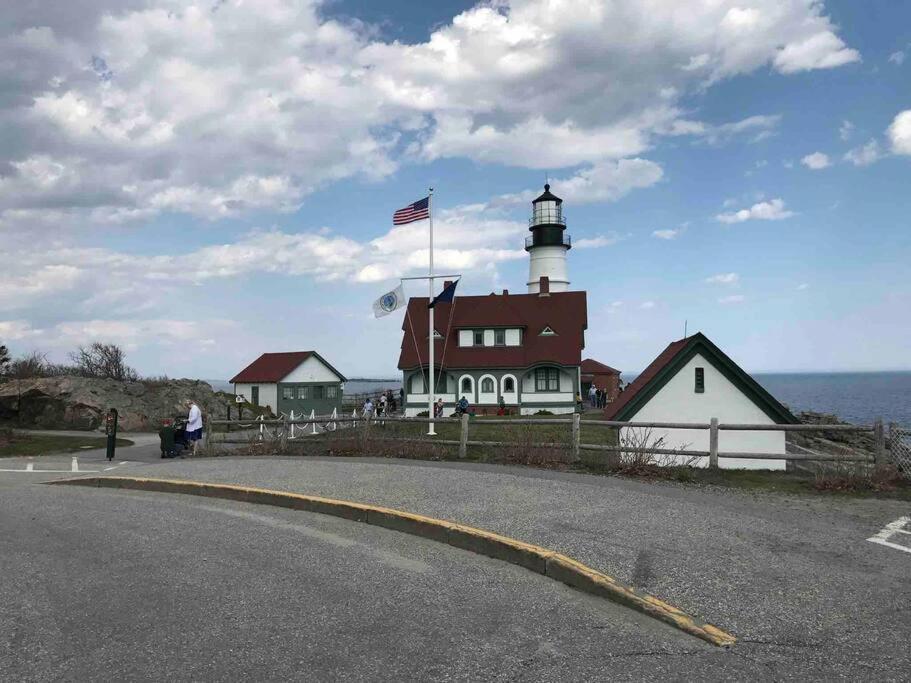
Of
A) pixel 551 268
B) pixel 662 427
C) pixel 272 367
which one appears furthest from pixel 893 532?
pixel 272 367

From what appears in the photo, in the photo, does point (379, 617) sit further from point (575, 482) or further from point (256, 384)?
point (256, 384)

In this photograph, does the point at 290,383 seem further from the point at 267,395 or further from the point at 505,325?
the point at 505,325

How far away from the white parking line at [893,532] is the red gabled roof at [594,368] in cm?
5664

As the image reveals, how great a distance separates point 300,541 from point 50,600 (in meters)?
2.93

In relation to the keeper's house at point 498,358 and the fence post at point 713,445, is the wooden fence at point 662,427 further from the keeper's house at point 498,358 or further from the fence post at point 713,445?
the keeper's house at point 498,358

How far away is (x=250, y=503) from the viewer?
1220 cm

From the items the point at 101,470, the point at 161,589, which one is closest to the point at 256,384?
the point at 101,470

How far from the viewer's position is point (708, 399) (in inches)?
852

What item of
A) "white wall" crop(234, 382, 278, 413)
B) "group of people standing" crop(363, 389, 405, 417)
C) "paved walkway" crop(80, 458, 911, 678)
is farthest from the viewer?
"white wall" crop(234, 382, 278, 413)

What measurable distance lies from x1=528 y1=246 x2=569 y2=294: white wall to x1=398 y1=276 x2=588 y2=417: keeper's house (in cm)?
558

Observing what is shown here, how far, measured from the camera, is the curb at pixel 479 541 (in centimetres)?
592

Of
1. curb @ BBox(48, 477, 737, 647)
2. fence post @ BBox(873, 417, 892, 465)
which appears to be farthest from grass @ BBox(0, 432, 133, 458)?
fence post @ BBox(873, 417, 892, 465)

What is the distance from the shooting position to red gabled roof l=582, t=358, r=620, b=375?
66000mm

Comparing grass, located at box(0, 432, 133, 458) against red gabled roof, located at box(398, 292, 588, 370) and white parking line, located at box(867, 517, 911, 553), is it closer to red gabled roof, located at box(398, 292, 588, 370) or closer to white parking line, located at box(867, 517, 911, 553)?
white parking line, located at box(867, 517, 911, 553)
